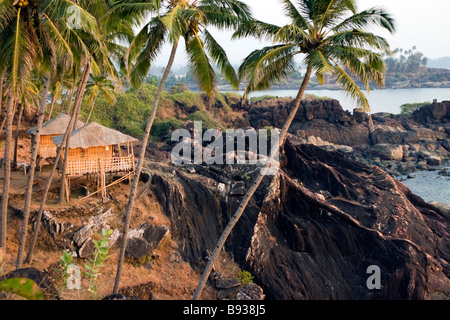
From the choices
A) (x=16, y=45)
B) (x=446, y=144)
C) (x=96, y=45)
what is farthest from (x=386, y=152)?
(x=16, y=45)

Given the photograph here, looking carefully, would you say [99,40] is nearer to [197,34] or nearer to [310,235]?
[197,34]

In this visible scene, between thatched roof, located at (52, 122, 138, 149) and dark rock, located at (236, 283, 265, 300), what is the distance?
30.6 feet

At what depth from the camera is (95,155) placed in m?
18.3

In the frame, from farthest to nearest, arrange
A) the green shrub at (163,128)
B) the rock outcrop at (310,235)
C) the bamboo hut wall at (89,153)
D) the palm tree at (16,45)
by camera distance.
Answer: the green shrub at (163,128), the bamboo hut wall at (89,153), the rock outcrop at (310,235), the palm tree at (16,45)

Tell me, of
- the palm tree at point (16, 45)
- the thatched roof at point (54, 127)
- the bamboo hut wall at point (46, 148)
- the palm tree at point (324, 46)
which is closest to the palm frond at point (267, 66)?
the palm tree at point (324, 46)

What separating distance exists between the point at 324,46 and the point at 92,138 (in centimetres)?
1176

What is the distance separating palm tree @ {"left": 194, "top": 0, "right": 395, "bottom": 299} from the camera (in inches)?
414

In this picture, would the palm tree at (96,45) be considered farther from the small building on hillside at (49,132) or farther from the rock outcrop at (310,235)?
the rock outcrop at (310,235)

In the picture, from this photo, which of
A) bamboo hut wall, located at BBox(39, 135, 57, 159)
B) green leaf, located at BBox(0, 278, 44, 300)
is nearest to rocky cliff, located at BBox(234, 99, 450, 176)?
bamboo hut wall, located at BBox(39, 135, 57, 159)

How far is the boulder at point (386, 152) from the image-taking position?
164 ft

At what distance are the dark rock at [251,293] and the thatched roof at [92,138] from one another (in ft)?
30.6

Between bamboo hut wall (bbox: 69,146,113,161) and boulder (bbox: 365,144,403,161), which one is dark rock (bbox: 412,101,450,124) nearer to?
boulder (bbox: 365,144,403,161)

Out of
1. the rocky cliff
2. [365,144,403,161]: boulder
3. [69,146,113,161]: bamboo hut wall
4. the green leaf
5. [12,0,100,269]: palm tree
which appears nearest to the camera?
the green leaf
